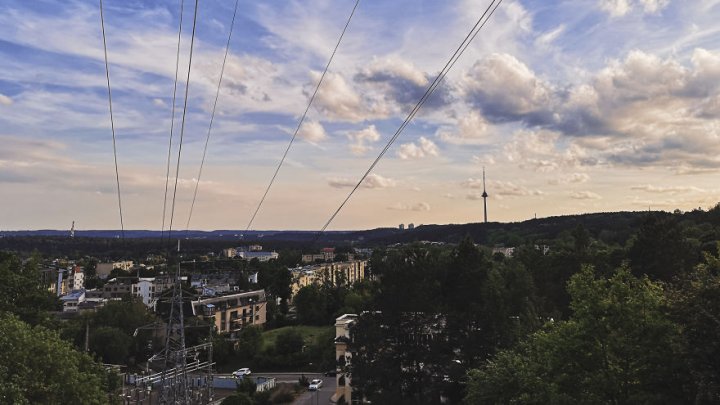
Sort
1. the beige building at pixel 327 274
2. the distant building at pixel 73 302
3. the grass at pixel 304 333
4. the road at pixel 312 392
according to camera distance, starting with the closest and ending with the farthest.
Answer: the road at pixel 312 392
the grass at pixel 304 333
the distant building at pixel 73 302
the beige building at pixel 327 274

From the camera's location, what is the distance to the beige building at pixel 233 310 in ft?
198

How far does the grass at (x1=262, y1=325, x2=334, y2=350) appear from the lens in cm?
5300

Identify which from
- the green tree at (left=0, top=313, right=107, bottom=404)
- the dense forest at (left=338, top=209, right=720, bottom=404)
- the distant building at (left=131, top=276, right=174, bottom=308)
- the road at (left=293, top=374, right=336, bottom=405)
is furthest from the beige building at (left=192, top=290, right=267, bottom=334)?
the green tree at (left=0, top=313, right=107, bottom=404)

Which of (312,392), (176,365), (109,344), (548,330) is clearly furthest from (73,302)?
(548,330)

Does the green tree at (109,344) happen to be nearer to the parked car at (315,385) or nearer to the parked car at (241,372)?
the parked car at (241,372)

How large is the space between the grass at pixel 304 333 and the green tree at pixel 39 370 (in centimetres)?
3607

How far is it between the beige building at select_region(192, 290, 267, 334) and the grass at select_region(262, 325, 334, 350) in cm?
474

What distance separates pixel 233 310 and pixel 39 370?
51.4 m

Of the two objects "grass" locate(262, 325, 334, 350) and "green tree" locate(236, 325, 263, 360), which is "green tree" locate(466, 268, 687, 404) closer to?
"grass" locate(262, 325, 334, 350)

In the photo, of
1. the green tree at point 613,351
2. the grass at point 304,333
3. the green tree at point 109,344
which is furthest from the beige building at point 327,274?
the green tree at point 613,351

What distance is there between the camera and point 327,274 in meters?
82.4

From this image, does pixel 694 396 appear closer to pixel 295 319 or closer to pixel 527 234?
pixel 295 319

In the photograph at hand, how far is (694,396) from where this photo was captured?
34.0 feet

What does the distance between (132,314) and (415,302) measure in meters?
43.4
